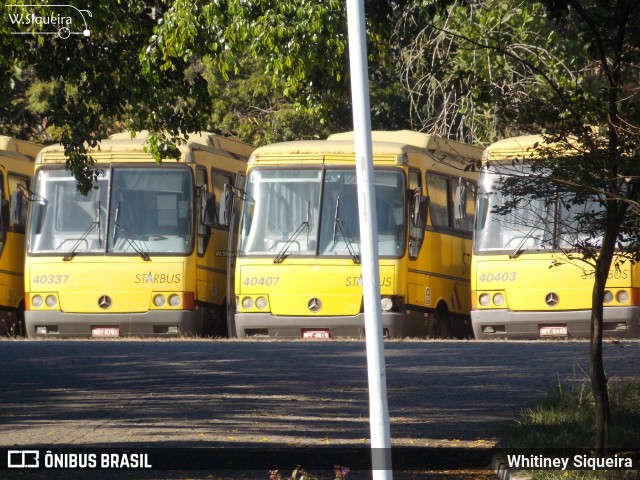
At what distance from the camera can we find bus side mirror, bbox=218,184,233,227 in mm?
22062

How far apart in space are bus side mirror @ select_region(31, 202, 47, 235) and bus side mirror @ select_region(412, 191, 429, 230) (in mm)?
6125

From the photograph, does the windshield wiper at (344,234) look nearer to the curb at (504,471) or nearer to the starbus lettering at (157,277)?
the starbus lettering at (157,277)

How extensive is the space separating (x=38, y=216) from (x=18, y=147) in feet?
8.23

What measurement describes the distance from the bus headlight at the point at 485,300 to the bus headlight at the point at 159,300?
5085 millimetres

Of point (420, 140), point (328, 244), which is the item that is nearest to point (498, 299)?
point (328, 244)

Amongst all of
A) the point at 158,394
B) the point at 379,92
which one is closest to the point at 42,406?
the point at 158,394

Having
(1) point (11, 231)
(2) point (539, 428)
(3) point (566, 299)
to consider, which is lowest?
(2) point (539, 428)

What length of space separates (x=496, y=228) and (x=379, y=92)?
9.87 meters

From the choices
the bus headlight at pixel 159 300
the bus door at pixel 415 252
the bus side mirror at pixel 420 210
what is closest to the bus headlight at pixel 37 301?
the bus headlight at pixel 159 300

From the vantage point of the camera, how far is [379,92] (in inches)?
1224

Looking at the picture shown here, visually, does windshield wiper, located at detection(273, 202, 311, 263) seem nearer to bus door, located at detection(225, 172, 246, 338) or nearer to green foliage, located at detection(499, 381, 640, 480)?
bus door, located at detection(225, 172, 246, 338)

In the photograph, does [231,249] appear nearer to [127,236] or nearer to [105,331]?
[127,236]

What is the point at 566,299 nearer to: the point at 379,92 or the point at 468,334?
the point at 468,334

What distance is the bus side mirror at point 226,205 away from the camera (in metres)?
22.1
